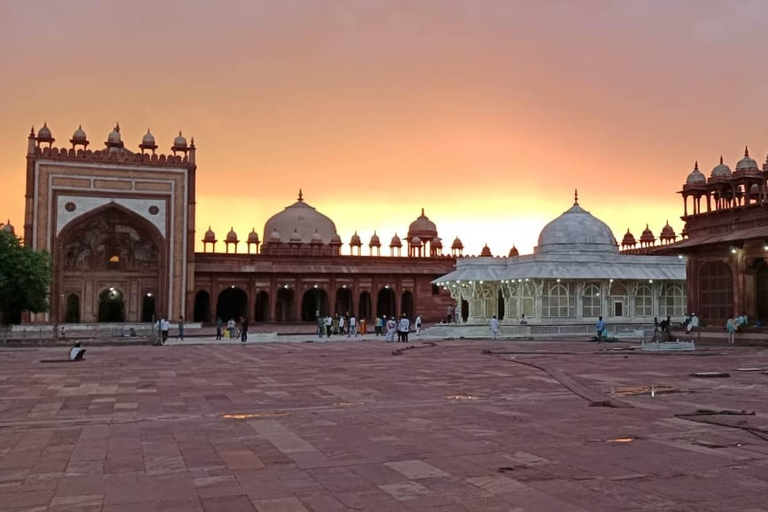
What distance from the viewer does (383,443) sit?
24.8 feet

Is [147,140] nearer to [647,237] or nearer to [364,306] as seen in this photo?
[364,306]

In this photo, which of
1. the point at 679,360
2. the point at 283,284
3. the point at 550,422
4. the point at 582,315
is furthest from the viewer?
the point at 283,284

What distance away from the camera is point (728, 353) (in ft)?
73.5

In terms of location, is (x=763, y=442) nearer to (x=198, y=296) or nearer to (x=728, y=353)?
(x=728, y=353)

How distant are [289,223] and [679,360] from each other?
5142 centimetres

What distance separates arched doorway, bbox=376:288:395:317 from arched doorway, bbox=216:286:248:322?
11.8m

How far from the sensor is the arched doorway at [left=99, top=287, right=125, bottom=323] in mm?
51594

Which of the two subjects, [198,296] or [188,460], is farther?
[198,296]

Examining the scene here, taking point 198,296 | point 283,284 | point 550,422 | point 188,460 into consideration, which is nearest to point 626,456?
point 550,422

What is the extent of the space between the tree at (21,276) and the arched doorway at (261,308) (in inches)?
847

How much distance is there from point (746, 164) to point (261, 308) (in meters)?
38.6

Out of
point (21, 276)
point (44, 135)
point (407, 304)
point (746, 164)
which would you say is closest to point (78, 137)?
point (44, 135)

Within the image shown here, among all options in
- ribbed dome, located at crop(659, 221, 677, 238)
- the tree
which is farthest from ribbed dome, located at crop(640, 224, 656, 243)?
the tree

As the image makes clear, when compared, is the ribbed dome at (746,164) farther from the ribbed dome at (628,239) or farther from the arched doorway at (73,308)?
the arched doorway at (73,308)
